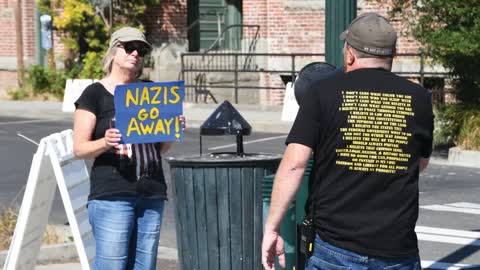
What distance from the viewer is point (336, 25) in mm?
8375

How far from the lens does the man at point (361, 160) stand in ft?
14.7

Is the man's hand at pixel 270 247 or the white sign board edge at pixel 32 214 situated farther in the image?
the white sign board edge at pixel 32 214

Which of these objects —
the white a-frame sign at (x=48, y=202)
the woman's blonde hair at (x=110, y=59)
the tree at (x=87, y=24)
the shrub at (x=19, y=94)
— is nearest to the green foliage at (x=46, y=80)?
the shrub at (x=19, y=94)

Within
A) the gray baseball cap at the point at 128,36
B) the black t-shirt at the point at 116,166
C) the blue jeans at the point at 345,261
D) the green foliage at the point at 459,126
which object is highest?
the gray baseball cap at the point at 128,36

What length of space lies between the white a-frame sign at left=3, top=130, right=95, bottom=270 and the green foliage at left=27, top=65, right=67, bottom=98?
19.2 metres

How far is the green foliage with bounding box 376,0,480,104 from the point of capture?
14.5 metres

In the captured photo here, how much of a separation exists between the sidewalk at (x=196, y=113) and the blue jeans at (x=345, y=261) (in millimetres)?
15190

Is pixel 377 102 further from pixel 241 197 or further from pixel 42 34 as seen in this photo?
pixel 42 34

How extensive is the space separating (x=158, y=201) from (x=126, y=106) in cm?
55

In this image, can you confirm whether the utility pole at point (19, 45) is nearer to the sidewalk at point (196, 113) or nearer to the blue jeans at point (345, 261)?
the sidewalk at point (196, 113)

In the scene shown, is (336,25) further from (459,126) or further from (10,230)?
(459,126)

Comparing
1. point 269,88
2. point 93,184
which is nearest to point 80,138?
point 93,184

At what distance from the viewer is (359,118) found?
4473 millimetres

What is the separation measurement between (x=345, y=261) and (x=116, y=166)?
2023 millimetres
